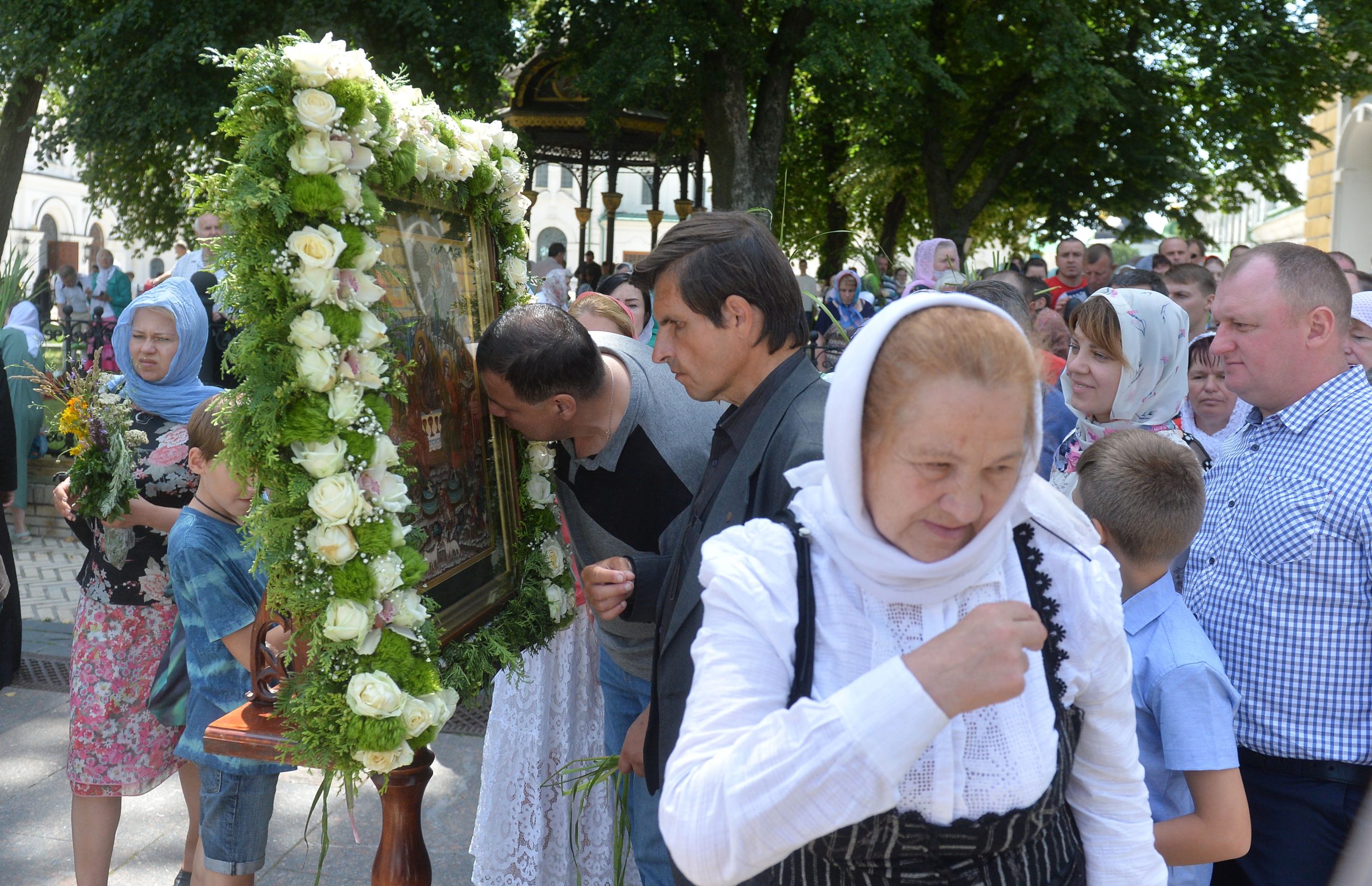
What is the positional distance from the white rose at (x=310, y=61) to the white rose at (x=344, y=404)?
1.87 ft

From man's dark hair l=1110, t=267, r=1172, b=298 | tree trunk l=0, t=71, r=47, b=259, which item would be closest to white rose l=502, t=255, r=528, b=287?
man's dark hair l=1110, t=267, r=1172, b=298

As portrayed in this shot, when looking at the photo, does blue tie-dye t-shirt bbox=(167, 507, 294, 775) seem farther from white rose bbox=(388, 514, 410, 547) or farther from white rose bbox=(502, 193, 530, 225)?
white rose bbox=(502, 193, 530, 225)

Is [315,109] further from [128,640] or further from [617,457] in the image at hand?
[128,640]

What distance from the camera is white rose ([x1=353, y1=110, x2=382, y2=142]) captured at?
219 cm

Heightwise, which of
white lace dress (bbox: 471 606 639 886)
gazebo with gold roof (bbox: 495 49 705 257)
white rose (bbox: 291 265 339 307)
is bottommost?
white lace dress (bbox: 471 606 639 886)

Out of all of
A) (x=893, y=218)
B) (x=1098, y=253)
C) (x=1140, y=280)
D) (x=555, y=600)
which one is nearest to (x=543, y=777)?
(x=555, y=600)

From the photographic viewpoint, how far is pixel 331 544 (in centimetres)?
214

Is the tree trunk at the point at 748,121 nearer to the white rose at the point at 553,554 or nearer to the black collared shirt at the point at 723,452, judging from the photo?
the white rose at the point at 553,554

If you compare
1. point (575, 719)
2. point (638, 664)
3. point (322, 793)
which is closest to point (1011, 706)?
point (322, 793)

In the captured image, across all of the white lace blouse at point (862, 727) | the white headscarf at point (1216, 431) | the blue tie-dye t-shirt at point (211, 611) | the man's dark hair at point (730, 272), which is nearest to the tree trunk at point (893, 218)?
the white headscarf at point (1216, 431)

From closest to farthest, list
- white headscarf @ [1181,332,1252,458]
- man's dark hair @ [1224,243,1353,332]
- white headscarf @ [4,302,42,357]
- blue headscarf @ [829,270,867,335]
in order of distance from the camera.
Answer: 1. man's dark hair @ [1224,243,1353,332]
2. white headscarf @ [1181,332,1252,458]
3. white headscarf @ [4,302,42,357]
4. blue headscarf @ [829,270,867,335]

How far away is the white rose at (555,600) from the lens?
3.12 meters

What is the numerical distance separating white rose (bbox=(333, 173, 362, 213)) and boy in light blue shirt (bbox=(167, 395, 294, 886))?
3.94ft

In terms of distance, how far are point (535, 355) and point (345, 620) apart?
93 cm
